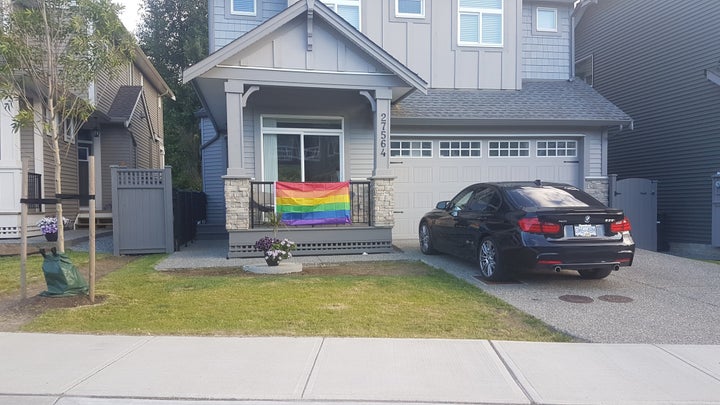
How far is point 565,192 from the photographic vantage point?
8.20 metres

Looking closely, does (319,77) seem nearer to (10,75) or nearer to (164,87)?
(10,75)

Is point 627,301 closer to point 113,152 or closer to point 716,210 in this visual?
point 716,210

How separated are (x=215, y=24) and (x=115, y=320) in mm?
9214

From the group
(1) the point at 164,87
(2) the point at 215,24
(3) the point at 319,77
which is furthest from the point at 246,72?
(1) the point at 164,87

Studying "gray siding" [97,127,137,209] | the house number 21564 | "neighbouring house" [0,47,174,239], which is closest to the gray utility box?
the house number 21564

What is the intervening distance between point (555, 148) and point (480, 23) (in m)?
4.16

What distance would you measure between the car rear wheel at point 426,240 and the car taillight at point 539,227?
11.1 ft

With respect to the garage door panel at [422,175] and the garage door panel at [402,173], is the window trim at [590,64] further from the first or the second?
the garage door panel at [402,173]

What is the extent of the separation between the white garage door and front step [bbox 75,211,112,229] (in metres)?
10.1

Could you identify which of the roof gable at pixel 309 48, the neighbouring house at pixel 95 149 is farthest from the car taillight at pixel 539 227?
the neighbouring house at pixel 95 149

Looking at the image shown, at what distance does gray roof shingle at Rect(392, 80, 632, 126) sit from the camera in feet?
42.3

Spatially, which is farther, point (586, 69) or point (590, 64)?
point (586, 69)

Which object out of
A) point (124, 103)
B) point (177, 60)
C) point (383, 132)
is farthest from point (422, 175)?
point (177, 60)

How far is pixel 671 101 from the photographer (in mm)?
15359
